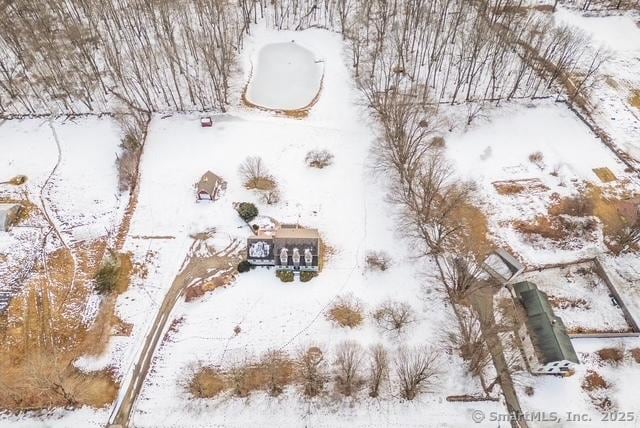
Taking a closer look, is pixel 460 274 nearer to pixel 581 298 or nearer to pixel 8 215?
pixel 581 298

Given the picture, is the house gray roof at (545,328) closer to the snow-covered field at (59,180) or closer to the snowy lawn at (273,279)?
the snowy lawn at (273,279)

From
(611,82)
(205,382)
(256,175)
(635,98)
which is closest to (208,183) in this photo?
(256,175)

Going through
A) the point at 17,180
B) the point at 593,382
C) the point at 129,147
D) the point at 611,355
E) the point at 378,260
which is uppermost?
the point at 129,147

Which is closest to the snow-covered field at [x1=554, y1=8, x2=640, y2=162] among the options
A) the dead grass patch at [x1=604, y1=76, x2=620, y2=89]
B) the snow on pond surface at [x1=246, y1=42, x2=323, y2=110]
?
the dead grass patch at [x1=604, y1=76, x2=620, y2=89]

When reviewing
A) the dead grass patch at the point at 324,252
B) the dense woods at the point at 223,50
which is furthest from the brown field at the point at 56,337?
the dense woods at the point at 223,50

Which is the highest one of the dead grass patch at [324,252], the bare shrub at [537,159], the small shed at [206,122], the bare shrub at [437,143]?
the small shed at [206,122]

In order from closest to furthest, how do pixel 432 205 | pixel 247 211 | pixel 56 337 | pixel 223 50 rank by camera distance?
pixel 56 337 → pixel 247 211 → pixel 432 205 → pixel 223 50

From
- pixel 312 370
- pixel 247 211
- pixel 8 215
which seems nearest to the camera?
pixel 312 370
